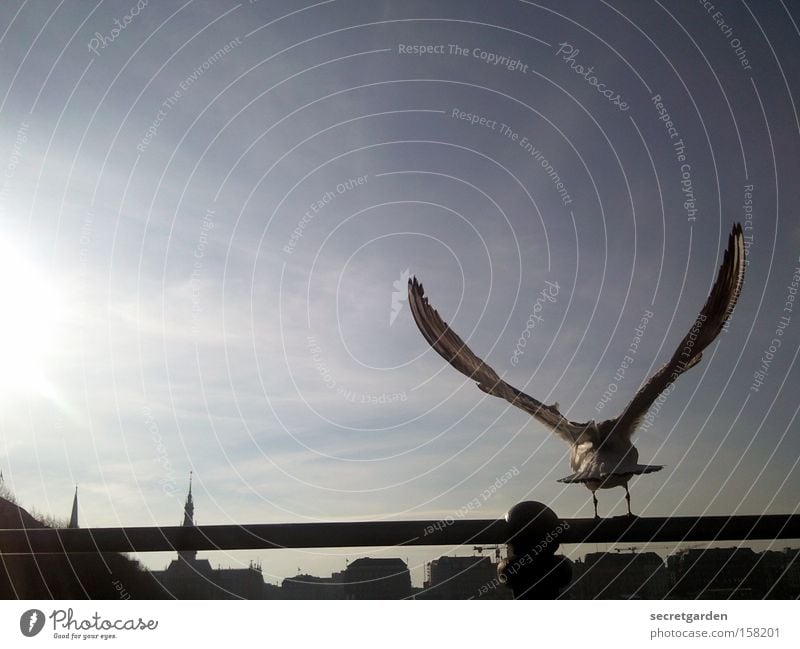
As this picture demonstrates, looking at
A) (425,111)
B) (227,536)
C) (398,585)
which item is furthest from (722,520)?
(425,111)

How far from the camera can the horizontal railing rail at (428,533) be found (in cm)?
139

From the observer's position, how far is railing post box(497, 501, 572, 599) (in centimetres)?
121

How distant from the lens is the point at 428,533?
1408 millimetres

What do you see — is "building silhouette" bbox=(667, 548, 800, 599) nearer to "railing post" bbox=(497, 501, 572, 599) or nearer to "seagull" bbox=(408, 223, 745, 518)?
"seagull" bbox=(408, 223, 745, 518)

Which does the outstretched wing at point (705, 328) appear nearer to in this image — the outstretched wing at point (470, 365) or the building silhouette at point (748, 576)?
the outstretched wing at point (470, 365)

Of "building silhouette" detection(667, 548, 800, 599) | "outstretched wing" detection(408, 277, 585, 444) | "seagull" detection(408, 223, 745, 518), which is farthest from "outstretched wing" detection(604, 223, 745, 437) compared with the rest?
"building silhouette" detection(667, 548, 800, 599)

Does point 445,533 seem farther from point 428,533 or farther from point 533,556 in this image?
point 533,556

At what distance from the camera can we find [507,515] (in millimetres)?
1268
